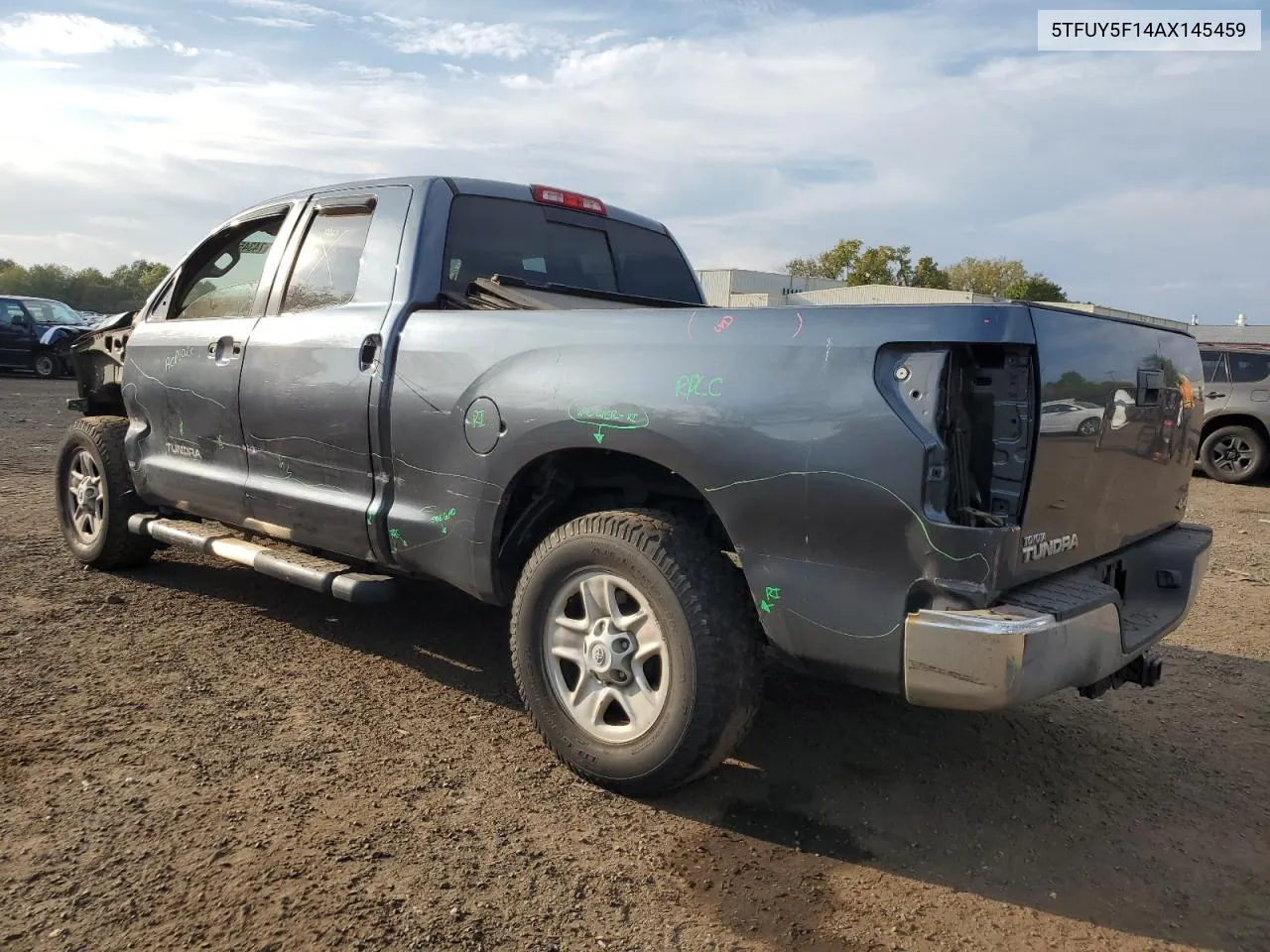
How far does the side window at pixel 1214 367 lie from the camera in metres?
11.6

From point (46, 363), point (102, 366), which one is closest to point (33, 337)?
point (46, 363)

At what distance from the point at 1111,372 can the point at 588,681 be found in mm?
1856

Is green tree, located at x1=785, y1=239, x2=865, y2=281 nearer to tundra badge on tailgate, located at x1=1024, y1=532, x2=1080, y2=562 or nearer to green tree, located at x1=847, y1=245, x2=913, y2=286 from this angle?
green tree, located at x1=847, y1=245, x2=913, y2=286

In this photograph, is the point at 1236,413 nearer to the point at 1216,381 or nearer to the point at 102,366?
the point at 1216,381

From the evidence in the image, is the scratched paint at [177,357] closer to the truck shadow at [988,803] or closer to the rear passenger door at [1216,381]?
the truck shadow at [988,803]

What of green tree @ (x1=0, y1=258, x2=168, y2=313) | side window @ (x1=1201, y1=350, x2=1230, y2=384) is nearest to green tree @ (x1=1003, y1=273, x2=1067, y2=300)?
side window @ (x1=1201, y1=350, x2=1230, y2=384)

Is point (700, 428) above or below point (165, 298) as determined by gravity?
below

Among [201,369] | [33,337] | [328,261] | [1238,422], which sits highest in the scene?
[33,337]

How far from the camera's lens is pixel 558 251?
4.42 meters

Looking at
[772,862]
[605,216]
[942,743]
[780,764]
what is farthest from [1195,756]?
[605,216]

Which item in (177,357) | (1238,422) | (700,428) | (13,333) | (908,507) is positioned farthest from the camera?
(13,333)

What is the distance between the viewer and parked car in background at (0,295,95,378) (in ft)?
64.1

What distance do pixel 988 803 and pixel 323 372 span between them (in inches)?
117

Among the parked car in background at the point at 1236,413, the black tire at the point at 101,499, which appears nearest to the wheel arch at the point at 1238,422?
the parked car in background at the point at 1236,413
